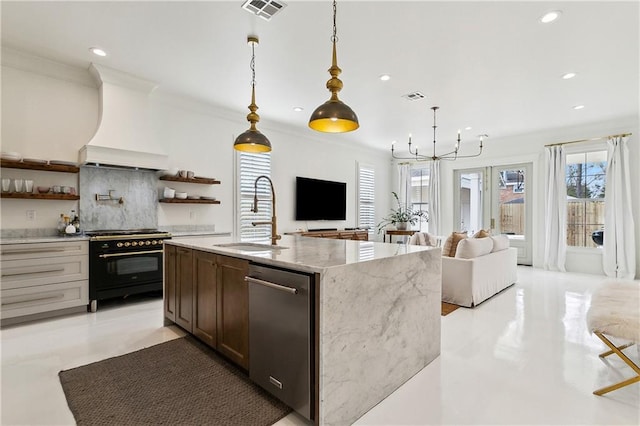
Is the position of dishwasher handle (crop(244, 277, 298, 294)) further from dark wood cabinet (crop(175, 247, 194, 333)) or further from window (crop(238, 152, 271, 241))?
window (crop(238, 152, 271, 241))

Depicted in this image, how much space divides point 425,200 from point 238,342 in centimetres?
722

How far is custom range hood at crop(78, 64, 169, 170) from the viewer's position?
3.75 metres

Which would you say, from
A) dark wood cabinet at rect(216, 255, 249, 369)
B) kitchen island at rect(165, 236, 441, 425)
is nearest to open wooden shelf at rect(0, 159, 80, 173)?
kitchen island at rect(165, 236, 441, 425)

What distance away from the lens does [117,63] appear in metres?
3.66

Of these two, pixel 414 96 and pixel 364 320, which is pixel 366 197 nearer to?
pixel 414 96

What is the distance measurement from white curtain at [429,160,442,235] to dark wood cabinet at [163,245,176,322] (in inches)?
257

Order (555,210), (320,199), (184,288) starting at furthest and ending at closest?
1. (320,199)
2. (555,210)
3. (184,288)

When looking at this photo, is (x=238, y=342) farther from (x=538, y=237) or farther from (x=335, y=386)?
(x=538, y=237)

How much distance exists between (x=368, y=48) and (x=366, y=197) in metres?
5.14

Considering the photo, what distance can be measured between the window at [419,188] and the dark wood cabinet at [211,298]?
6.77 m

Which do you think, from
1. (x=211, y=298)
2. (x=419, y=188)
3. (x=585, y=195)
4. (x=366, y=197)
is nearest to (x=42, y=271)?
(x=211, y=298)

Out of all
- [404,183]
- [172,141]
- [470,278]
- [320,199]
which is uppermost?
[172,141]

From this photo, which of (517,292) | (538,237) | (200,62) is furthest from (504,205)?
(200,62)

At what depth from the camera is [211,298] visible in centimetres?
245
